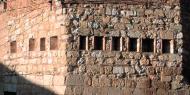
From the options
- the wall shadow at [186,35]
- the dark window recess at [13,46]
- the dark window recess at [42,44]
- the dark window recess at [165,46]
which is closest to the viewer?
the dark window recess at [165,46]

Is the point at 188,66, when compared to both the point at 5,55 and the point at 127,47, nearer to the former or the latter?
the point at 127,47

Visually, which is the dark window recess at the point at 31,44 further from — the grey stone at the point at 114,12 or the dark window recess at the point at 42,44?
the grey stone at the point at 114,12

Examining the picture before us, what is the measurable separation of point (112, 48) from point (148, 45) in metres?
1.04

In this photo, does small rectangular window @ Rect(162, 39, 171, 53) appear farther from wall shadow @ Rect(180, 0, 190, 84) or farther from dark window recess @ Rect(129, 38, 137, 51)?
dark window recess @ Rect(129, 38, 137, 51)

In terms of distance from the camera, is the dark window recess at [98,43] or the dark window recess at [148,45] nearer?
the dark window recess at [98,43]

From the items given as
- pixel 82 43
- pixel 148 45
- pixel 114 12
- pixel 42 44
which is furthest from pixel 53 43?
pixel 148 45

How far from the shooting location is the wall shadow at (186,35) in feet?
46.9

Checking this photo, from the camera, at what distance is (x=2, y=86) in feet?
54.0

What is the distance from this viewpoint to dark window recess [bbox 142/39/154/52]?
1397 centimetres

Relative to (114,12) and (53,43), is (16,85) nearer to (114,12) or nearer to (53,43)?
(53,43)

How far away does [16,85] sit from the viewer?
51.4ft

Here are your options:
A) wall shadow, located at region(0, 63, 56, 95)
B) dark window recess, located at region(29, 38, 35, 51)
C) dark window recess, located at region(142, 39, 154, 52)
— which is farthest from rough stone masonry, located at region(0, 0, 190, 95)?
dark window recess, located at region(29, 38, 35, 51)

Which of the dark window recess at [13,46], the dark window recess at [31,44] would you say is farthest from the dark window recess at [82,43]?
the dark window recess at [13,46]

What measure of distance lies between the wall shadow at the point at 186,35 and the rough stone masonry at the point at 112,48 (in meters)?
0.21
